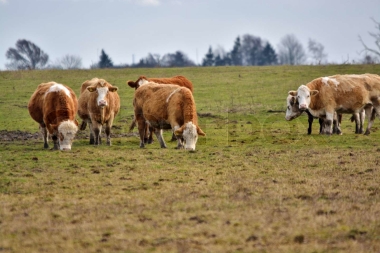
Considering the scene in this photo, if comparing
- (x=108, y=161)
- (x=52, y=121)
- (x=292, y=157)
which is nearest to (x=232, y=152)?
(x=292, y=157)

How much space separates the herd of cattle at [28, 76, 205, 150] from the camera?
1438 centimetres

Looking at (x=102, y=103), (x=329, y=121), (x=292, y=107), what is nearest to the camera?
(x=102, y=103)

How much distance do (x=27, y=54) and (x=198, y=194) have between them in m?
89.2

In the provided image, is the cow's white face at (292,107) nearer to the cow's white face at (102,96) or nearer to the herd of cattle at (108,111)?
the herd of cattle at (108,111)

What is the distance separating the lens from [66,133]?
14414 millimetres

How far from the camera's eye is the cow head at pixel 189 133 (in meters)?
14.0

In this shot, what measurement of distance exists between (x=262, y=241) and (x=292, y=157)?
6.92 m

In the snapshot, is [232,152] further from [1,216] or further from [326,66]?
[326,66]

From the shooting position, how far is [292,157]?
1343cm

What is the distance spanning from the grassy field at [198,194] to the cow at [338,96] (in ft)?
2.81

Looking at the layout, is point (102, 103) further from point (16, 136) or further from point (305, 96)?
point (305, 96)

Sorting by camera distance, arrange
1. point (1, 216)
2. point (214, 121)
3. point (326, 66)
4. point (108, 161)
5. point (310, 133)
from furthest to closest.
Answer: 1. point (326, 66)
2. point (214, 121)
3. point (310, 133)
4. point (108, 161)
5. point (1, 216)

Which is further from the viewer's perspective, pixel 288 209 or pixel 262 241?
pixel 288 209

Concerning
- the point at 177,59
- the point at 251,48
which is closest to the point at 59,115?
the point at 177,59
